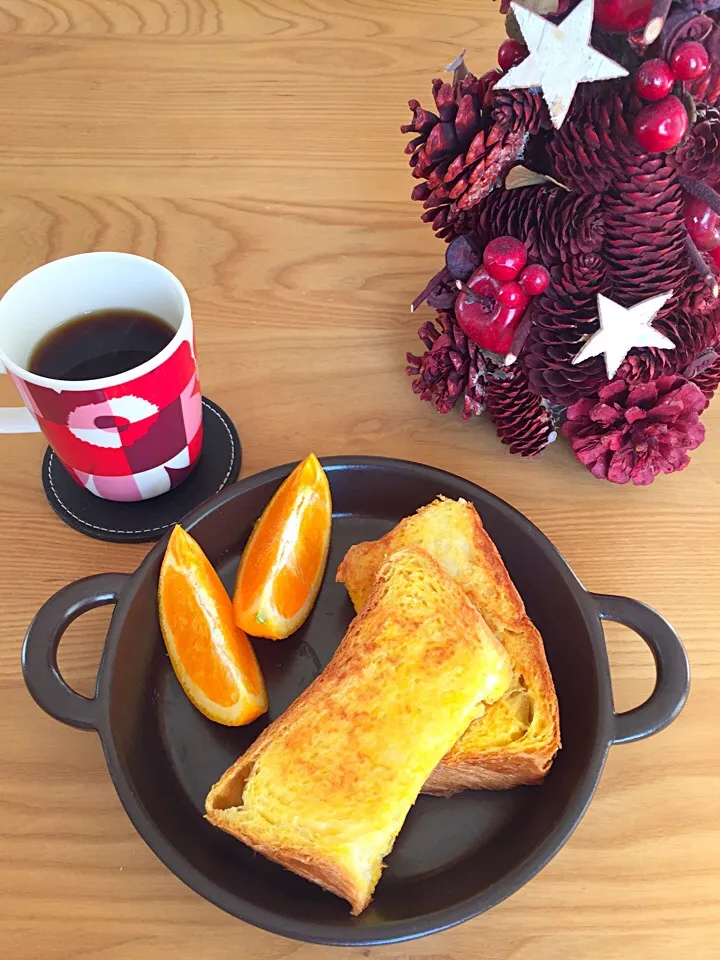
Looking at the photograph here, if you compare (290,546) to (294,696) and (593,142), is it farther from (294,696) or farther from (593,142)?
(593,142)

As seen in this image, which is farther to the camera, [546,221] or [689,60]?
[546,221]

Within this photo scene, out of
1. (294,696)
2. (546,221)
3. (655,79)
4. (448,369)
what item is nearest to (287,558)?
(294,696)

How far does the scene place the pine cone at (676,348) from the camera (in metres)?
0.81

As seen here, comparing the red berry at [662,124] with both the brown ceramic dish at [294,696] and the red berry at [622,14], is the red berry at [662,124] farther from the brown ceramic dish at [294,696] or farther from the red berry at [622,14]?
the brown ceramic dish at [294,696]

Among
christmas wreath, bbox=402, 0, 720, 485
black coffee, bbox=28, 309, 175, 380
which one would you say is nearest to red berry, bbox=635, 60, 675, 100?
christmas wreath, bbox=402, 0, 720, 485

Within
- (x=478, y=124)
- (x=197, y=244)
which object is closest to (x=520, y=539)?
(x=478, y=124)

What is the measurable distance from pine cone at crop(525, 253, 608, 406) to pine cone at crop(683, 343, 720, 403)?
10 cm

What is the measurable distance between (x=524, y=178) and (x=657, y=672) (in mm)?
465

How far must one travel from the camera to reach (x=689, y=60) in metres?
0.63

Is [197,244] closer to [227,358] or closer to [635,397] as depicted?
[227,358]

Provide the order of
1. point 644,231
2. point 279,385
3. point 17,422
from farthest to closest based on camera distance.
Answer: point 279,385
point 17,422
point 644,231

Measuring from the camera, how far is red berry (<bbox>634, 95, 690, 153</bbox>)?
2.16 ft

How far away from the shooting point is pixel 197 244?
112 centimetres

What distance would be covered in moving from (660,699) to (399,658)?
0.72 ft
